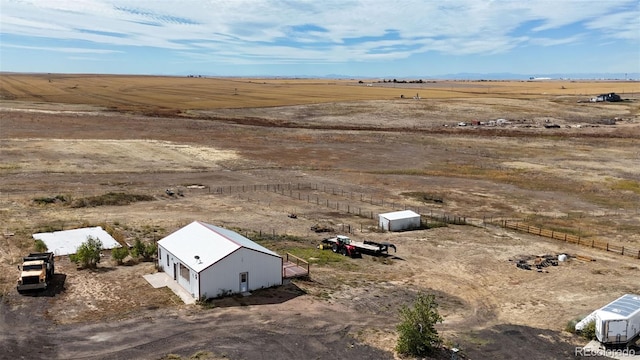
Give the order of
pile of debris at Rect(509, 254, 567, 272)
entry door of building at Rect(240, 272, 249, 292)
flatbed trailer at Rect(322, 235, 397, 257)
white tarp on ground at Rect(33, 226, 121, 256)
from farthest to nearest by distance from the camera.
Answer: flatbed trailer at Rect(322, 235, 397, 257) → white tarp on ground at Rect(33, 226, 121, 256) → pile of debris at Rect(509, 254, 567, 272) → entry door of building at Rect(240, 272, 249, 292)

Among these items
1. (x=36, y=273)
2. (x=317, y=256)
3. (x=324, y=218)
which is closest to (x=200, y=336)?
(x=36, y=273)

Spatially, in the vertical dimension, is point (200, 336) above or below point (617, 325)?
below

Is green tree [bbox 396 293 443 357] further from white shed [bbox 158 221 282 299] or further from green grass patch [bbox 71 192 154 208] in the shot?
green grass patch [bbox 71 192 154 208]

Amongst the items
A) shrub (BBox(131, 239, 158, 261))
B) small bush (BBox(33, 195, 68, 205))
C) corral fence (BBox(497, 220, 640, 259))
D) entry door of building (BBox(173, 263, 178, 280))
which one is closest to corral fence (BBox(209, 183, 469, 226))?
corral fence (BBox(497, 220, 640, 259))

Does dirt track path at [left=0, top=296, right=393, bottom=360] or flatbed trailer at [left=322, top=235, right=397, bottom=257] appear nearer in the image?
dirt track path at [left=0, top=296, right=393, bottom=360]

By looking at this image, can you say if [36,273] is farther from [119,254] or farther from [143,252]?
[143,252]

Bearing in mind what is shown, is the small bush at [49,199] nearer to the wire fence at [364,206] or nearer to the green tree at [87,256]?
the wire fence at [364,206]

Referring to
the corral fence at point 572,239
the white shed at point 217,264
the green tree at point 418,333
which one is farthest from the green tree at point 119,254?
the corral fence at point 572,239
